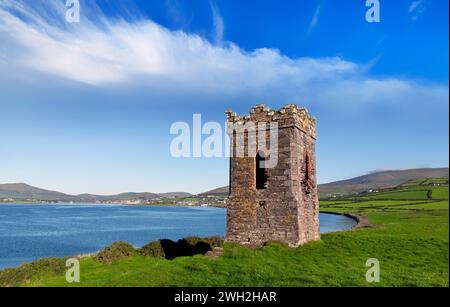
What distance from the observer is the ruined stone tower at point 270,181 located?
1948cm

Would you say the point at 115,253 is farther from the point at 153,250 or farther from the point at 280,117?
the point at 280,117

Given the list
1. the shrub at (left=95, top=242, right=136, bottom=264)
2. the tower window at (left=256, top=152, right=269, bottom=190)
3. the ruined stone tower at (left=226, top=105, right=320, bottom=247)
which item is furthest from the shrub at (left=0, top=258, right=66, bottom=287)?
the tower window at (left=256, top=152, right=269, bottom=190)

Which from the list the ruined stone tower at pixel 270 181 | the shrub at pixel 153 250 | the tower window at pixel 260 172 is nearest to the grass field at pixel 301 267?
the ruined stone tower at pixel 270 181

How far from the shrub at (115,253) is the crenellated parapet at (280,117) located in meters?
11.2

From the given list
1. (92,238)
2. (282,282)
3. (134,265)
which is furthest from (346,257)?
(92,238)

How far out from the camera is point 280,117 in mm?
20375

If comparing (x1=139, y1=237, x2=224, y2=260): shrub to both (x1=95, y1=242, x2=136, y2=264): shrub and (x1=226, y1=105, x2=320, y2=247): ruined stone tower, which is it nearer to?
(x1=95, y1=242, x2=136, y2=264): shrub

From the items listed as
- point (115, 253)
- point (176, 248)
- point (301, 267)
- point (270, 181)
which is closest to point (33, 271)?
point (115, 253)

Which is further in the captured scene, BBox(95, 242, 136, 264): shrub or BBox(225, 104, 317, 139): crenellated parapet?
BBox(95, 242, 136, 264): shrub

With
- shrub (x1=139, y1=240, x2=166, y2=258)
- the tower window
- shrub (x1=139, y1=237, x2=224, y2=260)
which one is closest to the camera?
the tower window

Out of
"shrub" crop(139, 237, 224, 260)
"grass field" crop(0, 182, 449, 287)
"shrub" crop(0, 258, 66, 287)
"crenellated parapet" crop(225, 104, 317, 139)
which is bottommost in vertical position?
"shrub" crop(0, 258, 66, 287)

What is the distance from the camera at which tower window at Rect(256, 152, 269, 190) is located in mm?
20656

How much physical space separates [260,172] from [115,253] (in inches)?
429
